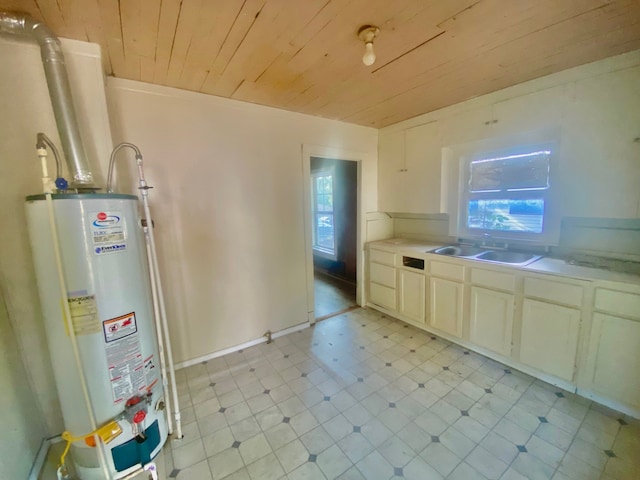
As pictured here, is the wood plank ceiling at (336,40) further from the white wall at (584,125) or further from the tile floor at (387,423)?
the tile floor at (387,423)

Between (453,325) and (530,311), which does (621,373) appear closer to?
(530,311)

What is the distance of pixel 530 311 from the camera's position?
201cm

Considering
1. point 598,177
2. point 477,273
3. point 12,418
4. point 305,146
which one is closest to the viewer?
point 12,418

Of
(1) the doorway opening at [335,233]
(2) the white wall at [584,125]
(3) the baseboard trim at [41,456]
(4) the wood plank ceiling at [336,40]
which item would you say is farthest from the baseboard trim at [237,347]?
(2) the white wall at [584,125]

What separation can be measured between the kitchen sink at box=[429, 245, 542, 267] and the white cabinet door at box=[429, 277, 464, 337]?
1.04ft

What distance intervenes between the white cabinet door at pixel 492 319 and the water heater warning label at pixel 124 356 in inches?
99.1

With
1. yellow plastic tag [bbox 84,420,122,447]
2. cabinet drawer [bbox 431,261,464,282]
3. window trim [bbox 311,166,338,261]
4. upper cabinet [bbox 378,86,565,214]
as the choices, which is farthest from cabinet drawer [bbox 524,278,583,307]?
window trim [bbox 311,166,338,261]

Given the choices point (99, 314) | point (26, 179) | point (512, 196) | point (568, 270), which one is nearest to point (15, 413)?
point (99, 314)

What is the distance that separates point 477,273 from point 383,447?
156 centimetres

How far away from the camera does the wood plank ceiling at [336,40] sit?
124 centimetres

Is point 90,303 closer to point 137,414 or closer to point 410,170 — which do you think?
point 137,414

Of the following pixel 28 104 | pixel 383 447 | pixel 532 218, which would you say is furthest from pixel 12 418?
pixel 532 218

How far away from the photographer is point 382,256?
3.15 m

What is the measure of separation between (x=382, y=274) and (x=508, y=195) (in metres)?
1.50
